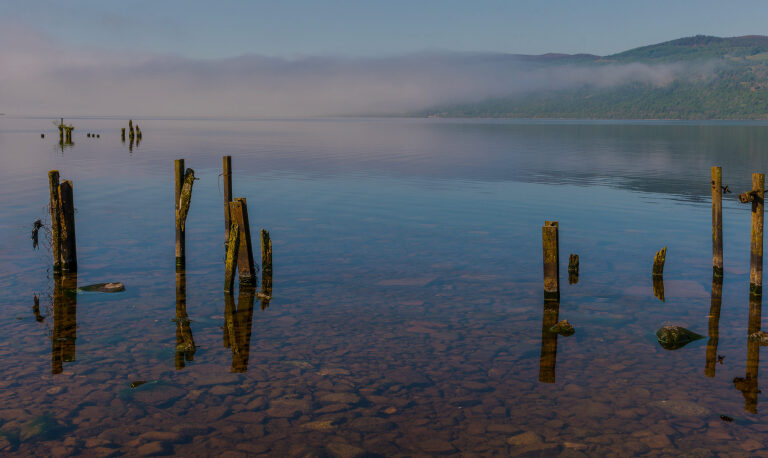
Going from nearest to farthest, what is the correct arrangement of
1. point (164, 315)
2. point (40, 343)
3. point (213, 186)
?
point (40, 343) → point (164, 315) → point (213, 186)

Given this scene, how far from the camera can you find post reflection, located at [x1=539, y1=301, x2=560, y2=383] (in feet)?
43.3

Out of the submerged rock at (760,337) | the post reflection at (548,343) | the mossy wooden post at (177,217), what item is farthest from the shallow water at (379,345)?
the mossy wooden post at (177,217)

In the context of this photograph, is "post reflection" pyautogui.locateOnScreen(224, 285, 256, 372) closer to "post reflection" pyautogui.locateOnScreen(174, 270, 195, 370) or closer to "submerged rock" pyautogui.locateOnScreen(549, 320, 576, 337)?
"post reflection" pyautogui.locateOnScreen(174, 270, 195, 370)

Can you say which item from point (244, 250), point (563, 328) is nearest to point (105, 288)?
point (244, 250)

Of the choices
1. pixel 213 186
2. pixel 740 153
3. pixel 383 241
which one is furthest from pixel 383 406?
pixel 740 153

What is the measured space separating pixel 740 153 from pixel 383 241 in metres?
78.1

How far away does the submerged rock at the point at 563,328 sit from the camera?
612 inches

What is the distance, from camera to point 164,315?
1658cm

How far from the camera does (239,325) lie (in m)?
15.9

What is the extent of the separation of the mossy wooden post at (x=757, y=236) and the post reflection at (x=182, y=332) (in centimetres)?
1468

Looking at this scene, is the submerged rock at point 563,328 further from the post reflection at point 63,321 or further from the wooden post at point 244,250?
the post reflection at point 63,321

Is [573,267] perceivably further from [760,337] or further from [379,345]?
[379,345]

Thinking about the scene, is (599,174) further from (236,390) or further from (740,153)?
(236,390)

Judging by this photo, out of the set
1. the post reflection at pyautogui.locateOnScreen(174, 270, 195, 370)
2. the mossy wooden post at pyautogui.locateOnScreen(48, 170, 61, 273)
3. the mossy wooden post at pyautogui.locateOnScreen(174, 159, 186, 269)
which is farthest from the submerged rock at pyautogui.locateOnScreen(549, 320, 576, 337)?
the mossy wooden post at pyautogui.locateOnScreen(48, 170, 61, 273)
